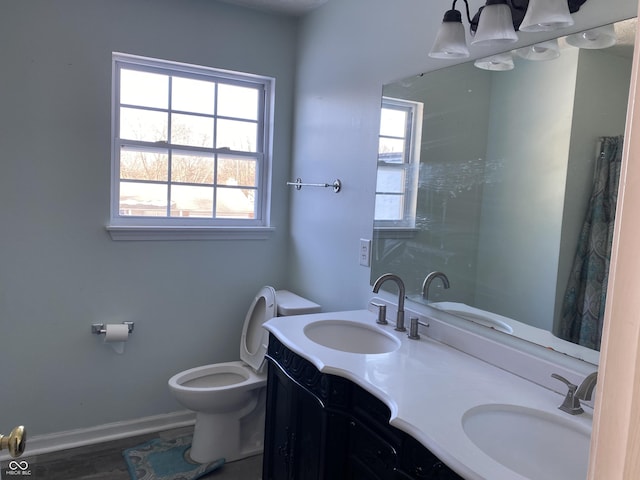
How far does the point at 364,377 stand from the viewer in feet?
4.54

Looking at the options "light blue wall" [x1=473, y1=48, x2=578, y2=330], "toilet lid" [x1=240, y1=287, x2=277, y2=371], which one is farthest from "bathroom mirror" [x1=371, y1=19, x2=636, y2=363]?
"toilet lid" [x1=240, y1=287, x2=277, y2=371]

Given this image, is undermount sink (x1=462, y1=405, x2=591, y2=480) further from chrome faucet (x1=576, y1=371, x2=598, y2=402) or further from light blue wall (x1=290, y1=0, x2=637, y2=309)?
light blue wall (x1=290, y1=0, x2=637, y2=309)

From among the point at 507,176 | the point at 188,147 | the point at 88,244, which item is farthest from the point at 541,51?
the point at 88,244

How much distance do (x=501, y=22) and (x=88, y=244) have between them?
219 centimetres

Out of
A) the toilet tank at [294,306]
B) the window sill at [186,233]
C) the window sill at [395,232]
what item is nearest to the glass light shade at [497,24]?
the window sill at [395,232]

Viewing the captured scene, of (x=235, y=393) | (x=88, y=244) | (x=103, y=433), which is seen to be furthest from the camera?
(x=103, y=433)

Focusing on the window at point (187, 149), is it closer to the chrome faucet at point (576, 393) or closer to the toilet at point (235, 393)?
the toilet at point (235, 393)

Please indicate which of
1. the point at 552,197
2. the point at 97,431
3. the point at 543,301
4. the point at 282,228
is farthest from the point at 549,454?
the point at 97,431

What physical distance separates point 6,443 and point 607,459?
94 centimetres

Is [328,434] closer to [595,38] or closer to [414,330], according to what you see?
[414,330]

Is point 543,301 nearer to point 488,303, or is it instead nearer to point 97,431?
point 488,303

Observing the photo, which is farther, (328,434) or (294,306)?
(294,306)

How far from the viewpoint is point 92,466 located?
7.69ft

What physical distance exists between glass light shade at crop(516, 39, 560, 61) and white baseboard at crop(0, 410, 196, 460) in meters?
2.55
